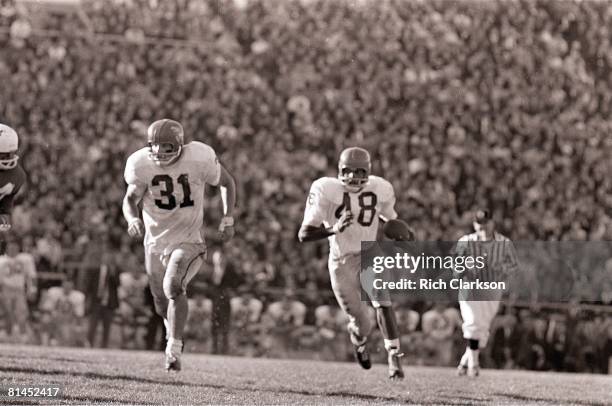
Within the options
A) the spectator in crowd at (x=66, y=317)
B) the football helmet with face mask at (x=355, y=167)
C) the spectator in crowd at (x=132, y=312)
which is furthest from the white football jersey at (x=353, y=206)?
the spectator in crowd at (x=66, y=317)

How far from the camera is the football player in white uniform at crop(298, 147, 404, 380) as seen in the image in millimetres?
5629

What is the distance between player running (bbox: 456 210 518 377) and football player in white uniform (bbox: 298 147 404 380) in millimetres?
1233

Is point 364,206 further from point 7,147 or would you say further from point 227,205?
point 7,147

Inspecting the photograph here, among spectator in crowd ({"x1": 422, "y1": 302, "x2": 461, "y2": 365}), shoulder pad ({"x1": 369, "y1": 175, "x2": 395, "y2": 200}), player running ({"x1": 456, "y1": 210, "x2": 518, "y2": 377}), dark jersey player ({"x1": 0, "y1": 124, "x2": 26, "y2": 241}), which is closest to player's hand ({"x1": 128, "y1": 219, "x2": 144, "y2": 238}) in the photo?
dark jersey player ({"x1": 0, "y1": 124, "x2": 26, "y2": 241})

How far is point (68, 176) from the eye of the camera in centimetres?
1020

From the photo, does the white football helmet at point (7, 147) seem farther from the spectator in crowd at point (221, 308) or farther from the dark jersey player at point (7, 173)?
the spectator in crowd at point (221, 308)

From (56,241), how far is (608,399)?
519 cm

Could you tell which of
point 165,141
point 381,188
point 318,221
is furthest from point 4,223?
point 381,188

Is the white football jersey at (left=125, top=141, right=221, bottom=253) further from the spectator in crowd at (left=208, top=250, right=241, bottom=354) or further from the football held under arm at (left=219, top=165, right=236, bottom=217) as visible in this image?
the spectator in crowd at (left=208, top=250, right=241, bottom=354)

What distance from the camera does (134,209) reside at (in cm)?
545

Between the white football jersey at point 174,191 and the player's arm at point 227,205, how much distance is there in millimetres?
72

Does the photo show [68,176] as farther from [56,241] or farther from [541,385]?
[541,385]

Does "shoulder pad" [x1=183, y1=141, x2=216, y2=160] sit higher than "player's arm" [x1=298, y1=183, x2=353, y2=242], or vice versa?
"shoulder pad" [x1=183, y1=141, x2=216, y2=160]

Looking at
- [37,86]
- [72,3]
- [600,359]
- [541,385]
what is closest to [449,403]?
[541,385]
